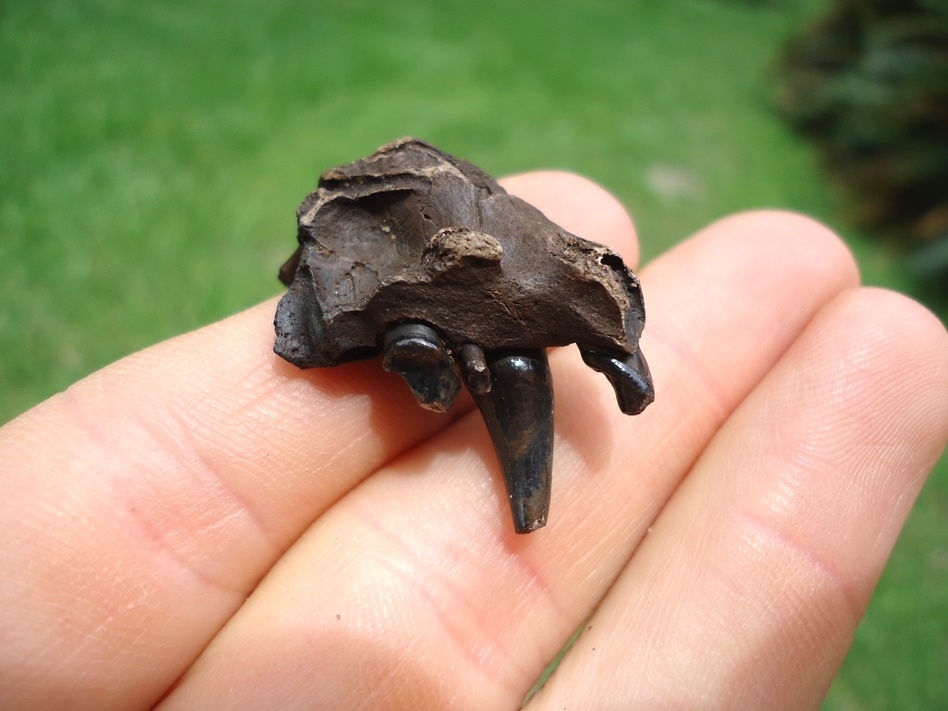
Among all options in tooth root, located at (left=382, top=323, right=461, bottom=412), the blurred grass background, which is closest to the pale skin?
tooth root, located at (left=382, top=323, right=461, bottom=412)

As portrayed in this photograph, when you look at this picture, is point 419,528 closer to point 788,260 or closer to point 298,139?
point 788,260

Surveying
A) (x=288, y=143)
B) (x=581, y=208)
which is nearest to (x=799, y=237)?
(x=581, y=208)

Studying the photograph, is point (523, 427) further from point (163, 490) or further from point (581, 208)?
point (581, 208)

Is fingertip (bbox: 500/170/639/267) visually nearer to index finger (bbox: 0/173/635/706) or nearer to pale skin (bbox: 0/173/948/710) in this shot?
pale skin (bbox: 0/173/948/710)

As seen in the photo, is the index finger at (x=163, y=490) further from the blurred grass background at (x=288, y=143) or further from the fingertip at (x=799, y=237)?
the blurred grass background at (x=288, y=143)

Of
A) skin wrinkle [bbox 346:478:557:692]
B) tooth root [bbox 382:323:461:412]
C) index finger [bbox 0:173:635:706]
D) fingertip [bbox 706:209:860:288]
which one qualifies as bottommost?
skin wrinkle [bbox 346:478:557:692]

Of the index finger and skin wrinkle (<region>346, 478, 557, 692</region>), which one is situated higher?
the index finger
